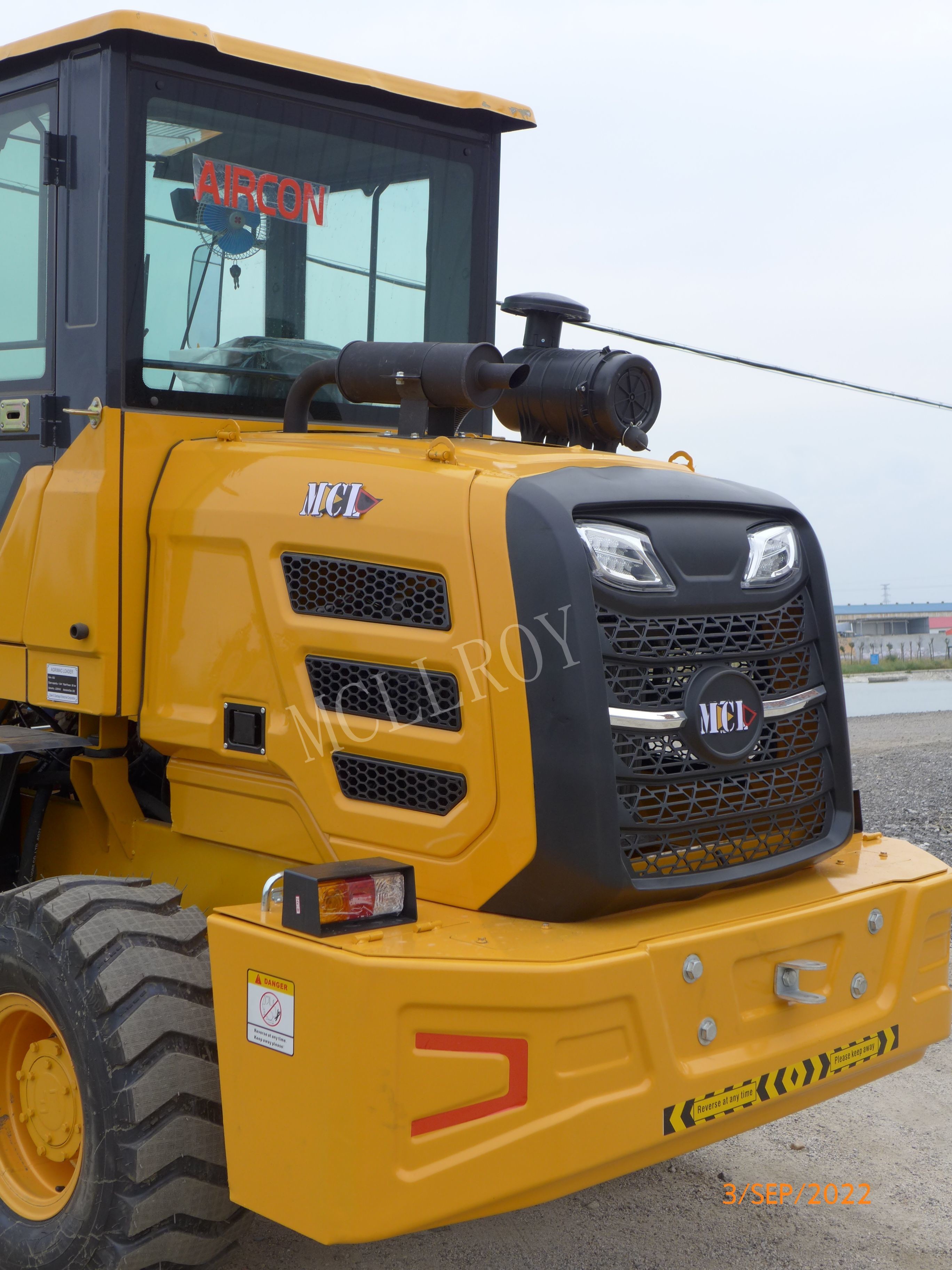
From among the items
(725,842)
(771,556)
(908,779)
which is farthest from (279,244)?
(908,779)

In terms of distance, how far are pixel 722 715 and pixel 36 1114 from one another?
1.95 metres

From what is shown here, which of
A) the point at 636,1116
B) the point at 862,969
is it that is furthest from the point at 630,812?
the point at 862,969

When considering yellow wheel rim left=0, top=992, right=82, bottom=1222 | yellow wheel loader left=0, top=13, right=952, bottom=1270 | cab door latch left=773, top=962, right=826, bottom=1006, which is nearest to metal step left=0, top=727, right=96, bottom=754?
yellow wheel loader left=0, top=13, right=952, bottom=1270

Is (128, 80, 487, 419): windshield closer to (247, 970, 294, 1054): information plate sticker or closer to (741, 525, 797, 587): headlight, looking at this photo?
(741, 525, 797, 587): headlight

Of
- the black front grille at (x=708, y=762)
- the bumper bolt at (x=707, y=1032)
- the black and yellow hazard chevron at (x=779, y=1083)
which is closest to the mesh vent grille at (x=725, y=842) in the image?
the black front grille at (x=708, y=762)

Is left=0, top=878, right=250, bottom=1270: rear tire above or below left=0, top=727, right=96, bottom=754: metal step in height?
below

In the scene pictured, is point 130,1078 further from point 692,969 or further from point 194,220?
point 194,220

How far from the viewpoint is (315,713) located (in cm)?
303

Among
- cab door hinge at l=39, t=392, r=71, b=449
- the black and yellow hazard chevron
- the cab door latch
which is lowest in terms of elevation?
the black and yellow hazard chevron

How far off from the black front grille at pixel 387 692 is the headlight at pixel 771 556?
2.63ft

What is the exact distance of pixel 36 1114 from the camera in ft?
10.3

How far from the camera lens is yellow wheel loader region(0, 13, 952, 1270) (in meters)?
2.54
